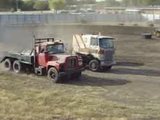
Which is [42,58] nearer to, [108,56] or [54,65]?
[54,65]

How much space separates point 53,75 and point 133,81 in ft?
13.5

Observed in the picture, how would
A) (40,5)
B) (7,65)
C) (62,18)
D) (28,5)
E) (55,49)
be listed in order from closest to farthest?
(55,49), (7,65), (62,18), (28,5), (40,5)

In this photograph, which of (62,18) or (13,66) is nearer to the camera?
(13,66)

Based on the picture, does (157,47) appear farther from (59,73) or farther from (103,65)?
(59,73)

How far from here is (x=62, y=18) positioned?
85938 mm

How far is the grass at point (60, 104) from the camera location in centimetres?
1639

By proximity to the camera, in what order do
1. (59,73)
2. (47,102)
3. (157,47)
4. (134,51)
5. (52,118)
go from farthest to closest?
1. (157,47)
2. (134,51)
3. (59,73)
4. (47,102)
5. (52,118)

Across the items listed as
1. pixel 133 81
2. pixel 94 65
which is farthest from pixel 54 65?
pixel 94 65

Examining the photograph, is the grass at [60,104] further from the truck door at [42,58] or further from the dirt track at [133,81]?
the truck door at [42,58]

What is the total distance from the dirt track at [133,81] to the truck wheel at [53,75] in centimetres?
86

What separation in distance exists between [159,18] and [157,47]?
53.2 m

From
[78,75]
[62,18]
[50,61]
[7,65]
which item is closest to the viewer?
[50,61]

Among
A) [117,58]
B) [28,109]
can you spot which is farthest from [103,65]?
[28,109]

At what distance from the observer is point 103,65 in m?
27.1
